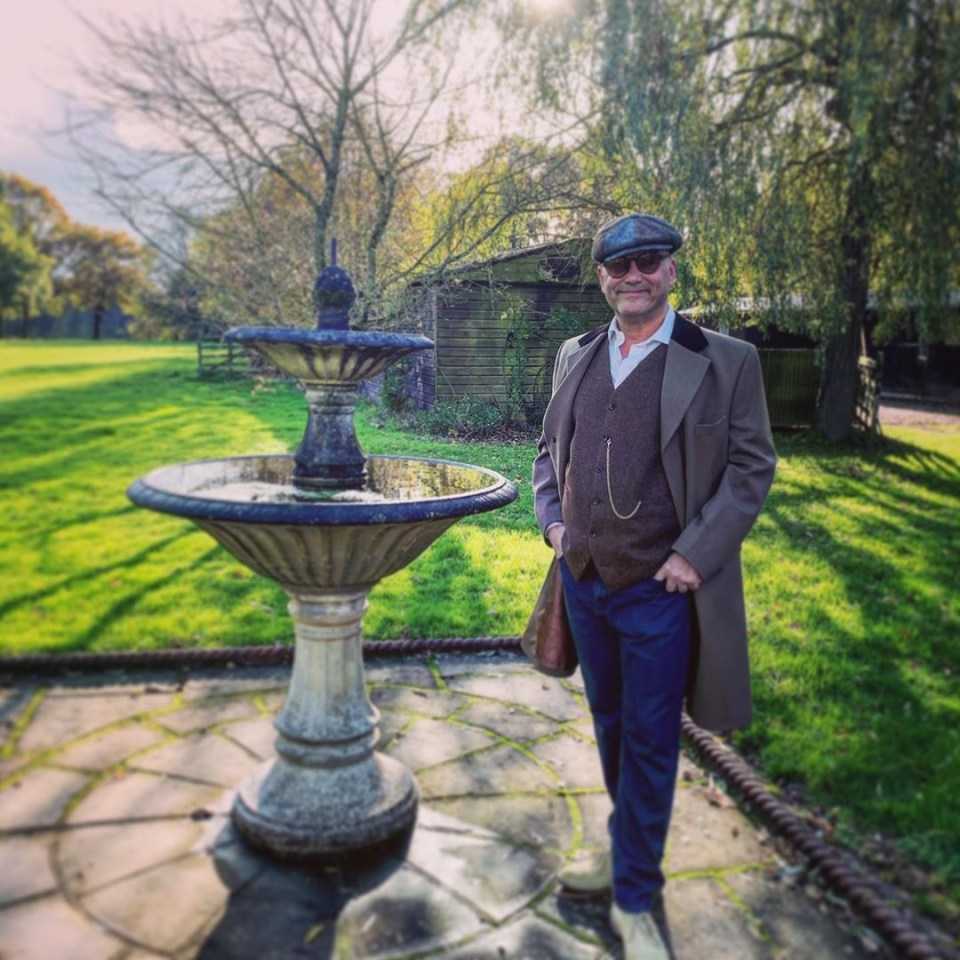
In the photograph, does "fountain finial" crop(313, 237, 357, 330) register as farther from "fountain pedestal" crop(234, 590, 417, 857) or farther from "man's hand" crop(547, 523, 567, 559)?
"man's hand" crop(547, 523, 567, 559)

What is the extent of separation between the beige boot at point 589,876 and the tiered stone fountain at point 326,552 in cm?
66

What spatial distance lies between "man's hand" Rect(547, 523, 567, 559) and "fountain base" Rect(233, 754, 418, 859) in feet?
3.95

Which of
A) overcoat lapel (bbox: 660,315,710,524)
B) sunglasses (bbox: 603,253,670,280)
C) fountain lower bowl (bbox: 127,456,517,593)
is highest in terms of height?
sunglasses (bbox: 603,253,670,280)

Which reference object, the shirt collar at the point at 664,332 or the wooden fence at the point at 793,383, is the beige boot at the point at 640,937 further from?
the wooden fence at the point at 793,383

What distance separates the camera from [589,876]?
2.63 meters

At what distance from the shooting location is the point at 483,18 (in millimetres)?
7582

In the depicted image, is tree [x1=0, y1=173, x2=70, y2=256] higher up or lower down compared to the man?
higher up

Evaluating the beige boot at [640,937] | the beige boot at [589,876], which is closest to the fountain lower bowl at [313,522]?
the beige boot at [589,876]

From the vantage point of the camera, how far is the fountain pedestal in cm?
285

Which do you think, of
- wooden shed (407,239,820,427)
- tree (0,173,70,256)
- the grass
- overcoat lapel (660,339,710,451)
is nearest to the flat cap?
overcoat lapel (660,339,710,451)

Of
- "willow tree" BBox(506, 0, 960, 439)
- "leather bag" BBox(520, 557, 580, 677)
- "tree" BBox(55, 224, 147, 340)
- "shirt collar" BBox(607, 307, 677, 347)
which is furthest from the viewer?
"willow tree" BBox(506, 0, 960, 439)

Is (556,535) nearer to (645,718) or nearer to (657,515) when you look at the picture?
(657,515)

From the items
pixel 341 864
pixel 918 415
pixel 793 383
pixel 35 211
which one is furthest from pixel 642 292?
pixel 918 415

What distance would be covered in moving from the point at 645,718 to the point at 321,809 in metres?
1.31
